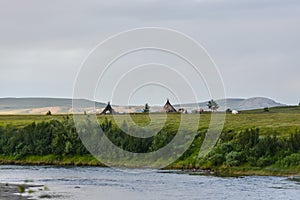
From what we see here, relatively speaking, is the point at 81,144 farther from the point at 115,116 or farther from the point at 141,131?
the point at 115,116

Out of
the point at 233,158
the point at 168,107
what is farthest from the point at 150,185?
the point at 168,107

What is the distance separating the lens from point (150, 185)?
223 ft

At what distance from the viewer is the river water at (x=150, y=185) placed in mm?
58344

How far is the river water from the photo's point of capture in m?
58.3

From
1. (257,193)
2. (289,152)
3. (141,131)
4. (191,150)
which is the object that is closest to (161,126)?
(141,131)

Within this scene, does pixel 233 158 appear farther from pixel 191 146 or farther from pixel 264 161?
pixel 191 146

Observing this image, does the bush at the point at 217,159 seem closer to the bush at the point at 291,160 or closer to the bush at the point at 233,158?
the bush at the point at 233,158

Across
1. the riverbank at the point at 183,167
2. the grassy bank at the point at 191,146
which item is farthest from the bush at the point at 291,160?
the riverbank at the point at 183,167

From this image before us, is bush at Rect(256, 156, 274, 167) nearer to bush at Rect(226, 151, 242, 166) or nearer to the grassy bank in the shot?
the grassy bank

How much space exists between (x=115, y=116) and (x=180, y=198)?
92406mm

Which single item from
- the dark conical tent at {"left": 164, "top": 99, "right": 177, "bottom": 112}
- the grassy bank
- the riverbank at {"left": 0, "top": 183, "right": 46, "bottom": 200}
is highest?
the dark conical tent at {"left": 164, "top": 99, "right": 177, "bottom": 112}

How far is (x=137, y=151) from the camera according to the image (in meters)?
107

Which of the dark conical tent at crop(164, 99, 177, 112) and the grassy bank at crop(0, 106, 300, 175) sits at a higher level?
the dark conical tent at crop(164, 99, 177, 112)

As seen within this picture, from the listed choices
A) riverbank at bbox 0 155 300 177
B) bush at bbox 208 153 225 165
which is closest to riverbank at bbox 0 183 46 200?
riverbank at bbox 0 155 300 177
